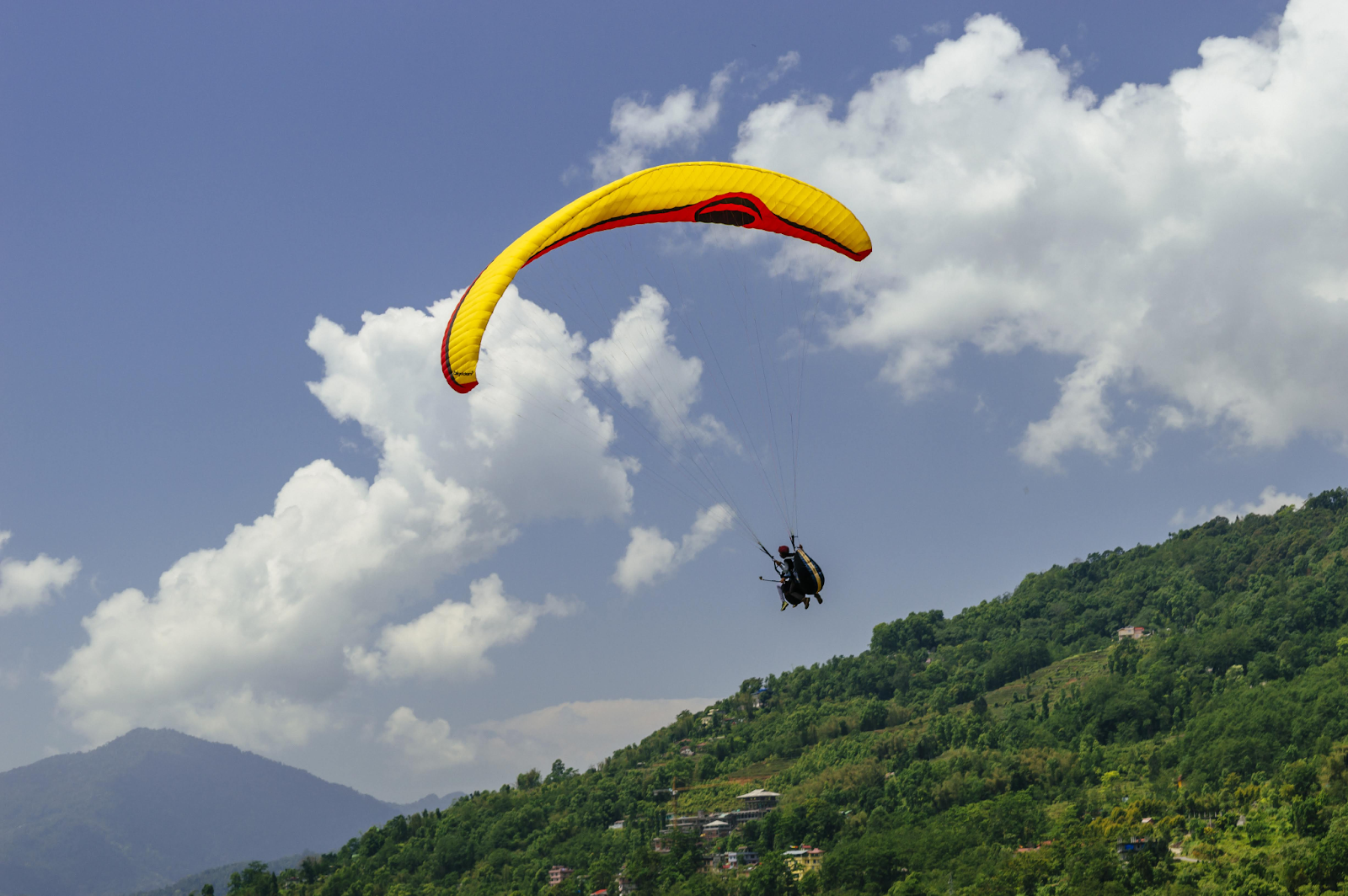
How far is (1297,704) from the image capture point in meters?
97.1

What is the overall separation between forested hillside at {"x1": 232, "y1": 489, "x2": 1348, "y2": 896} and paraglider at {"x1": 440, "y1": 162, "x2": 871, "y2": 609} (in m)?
47.0

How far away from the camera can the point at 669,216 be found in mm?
26844

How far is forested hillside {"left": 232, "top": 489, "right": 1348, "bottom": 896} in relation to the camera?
7317 cm

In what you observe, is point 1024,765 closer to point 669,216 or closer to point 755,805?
point 755,805

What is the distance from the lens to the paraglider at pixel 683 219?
2430 cm

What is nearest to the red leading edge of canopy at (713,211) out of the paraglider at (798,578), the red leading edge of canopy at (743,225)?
the red leading edge of canopy at (743,225)

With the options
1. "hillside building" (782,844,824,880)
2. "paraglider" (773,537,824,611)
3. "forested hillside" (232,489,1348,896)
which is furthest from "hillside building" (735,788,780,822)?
"paraglider" (773,537,824,611)

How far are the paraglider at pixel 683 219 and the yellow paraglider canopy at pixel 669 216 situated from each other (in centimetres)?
2

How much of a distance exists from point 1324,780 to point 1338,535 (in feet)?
292

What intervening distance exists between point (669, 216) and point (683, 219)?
0.49 meters

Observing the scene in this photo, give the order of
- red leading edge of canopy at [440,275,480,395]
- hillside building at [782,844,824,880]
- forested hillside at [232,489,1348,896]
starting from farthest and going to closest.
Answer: hillside building at [782,844,824,880] → forested hillside at [232,489,1348,896] → red leading edge of canopy at [440,275,480,395]

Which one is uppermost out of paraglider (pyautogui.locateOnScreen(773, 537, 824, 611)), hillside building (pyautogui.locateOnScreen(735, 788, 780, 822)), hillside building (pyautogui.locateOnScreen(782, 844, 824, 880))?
paraglider (pyautogui.locateOnScreen(773, 537, 824, 611))

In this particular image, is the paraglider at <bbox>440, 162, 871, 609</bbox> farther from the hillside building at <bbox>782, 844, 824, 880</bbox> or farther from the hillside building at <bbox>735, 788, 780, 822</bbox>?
the hillside building at <bbox>735, 788, 780, 822</bbox>

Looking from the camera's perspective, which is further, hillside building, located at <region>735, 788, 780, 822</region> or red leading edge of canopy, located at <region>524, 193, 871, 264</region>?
hillside building, located at <region>735, 788, 780, 822</region>
